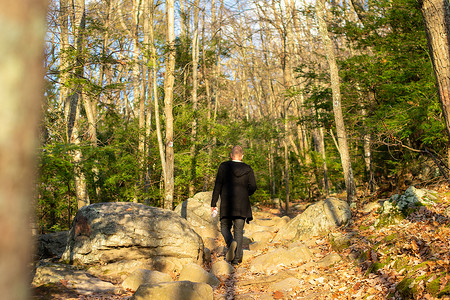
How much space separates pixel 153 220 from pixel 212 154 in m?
7.84

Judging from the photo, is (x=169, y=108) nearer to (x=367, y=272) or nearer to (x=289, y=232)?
(x=289, y=232)

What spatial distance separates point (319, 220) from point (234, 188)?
11.5 ft

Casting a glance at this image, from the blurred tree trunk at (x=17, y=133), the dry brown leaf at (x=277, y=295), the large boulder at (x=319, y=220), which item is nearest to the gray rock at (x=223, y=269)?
the dry brown leaf at (x=277, y=295)

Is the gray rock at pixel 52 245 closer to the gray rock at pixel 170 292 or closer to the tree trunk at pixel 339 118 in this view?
the gray rock at pixel 170 292

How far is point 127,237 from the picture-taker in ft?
24.4

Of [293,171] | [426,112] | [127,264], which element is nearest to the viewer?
[127,264]

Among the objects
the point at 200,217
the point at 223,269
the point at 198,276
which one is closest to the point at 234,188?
the point at 223,269

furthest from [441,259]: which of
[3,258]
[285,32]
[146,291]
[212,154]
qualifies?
[285,32]

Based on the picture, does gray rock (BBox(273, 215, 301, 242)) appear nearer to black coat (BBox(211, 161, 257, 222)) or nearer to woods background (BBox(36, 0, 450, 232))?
woods background (BBox(36, 0, 450, 232))

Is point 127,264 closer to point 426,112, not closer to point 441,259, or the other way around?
point 441,259

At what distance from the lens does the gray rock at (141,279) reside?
590cm

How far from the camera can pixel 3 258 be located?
0.90m

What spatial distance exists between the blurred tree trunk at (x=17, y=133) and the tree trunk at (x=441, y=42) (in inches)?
179

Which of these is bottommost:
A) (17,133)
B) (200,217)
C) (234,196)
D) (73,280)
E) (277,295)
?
(277,295)
